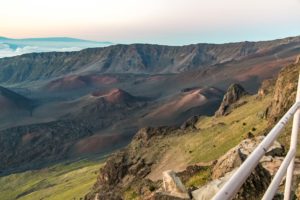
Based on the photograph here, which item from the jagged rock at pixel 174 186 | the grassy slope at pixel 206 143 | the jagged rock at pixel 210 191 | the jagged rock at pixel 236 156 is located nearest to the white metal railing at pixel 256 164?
the jagged rock at pixel 210 191

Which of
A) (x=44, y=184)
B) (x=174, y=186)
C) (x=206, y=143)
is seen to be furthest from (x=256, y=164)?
(x=44, y=184)

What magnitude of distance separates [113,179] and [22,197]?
97242 mm

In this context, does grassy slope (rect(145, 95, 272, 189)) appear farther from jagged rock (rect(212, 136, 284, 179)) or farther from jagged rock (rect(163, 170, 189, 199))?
jagged rock (rect(163, 170, 189, 199))

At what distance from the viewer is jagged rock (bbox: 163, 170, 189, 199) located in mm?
15206

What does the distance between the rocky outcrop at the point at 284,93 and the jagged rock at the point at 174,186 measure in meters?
33.5

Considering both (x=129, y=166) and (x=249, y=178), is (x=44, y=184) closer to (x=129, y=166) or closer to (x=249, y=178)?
(x=129, y=166)

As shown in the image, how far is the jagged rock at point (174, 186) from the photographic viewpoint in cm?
1521

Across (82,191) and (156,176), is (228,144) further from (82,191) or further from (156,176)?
(82,191)

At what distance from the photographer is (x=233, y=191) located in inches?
131

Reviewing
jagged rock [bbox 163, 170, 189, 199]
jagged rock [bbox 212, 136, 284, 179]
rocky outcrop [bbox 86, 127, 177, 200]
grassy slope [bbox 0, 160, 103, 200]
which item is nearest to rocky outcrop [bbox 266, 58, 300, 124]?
rocky outcrop [bbox 86, 127, 177, 200]

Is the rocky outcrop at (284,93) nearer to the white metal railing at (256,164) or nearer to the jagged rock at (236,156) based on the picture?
the jagged rock at (236,156)

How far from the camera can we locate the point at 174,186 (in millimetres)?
15773

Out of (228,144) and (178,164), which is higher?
(228,144)

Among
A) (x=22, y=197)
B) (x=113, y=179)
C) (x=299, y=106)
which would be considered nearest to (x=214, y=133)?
(x=113, y=179)
